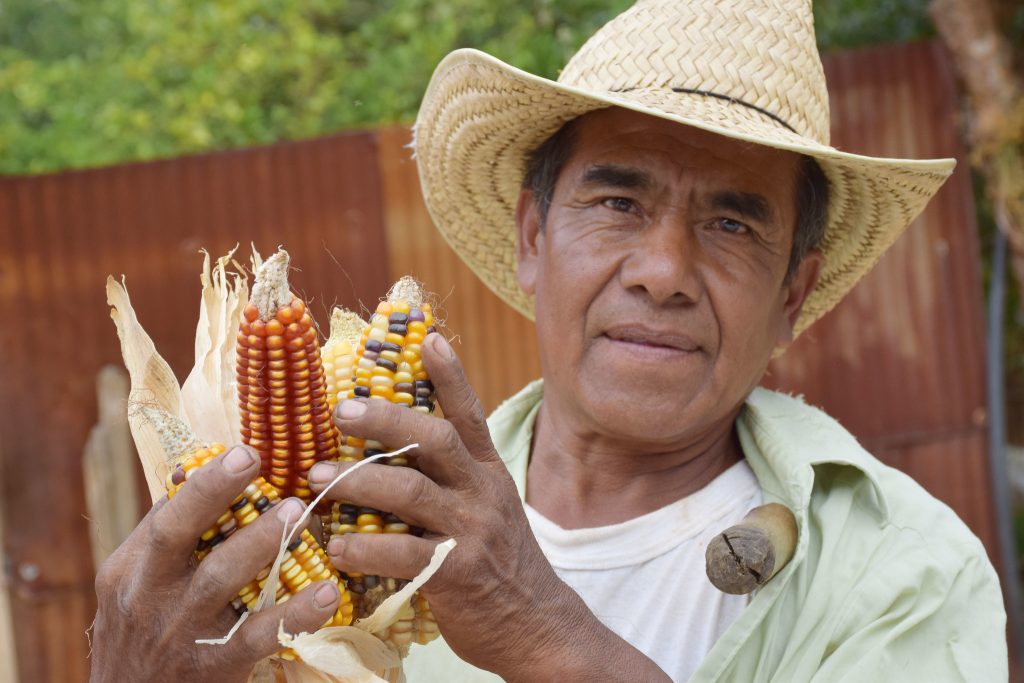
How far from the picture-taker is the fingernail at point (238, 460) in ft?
4.84

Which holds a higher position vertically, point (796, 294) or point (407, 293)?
point (407, 293)

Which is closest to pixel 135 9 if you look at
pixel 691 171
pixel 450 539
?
pixel 691 171

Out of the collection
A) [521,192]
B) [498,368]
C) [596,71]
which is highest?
[596,71]

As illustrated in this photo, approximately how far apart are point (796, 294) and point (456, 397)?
4.43 feet

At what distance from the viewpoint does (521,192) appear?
2799 mm

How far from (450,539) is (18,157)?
9529 mm

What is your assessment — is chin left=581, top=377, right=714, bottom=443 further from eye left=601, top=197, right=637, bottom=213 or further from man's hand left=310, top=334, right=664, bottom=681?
man's hand left=310, top=334, right=664, bottom=681

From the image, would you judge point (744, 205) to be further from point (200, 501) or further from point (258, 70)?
point (258, 70)

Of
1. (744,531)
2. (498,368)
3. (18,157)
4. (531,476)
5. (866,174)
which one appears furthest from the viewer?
(18,157)

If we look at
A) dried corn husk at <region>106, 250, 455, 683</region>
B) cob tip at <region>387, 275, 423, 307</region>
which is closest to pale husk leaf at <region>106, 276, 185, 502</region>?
dried corn husk at <region>106, 250, 455, 683</region>

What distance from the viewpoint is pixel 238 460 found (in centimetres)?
149

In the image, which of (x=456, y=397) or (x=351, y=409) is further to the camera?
(x=456, y=397)

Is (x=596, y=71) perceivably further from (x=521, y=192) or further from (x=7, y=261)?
(x=7, y=261)

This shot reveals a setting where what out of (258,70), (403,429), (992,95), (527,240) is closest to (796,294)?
(527,240)
